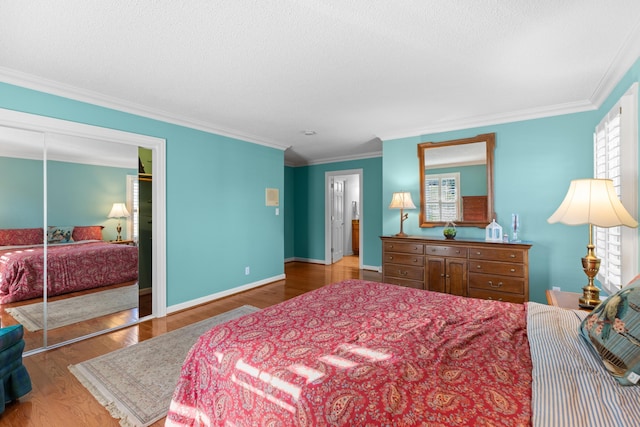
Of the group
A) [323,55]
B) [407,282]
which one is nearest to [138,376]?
[323,55]

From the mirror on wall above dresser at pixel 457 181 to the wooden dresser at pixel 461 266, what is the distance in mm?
542

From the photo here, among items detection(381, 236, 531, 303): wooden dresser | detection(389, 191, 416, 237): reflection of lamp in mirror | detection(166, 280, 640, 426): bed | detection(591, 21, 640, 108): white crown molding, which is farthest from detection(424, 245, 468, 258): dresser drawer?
detection(591, 21, 640, 108): white crown molding

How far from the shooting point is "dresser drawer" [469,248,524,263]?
3.17m

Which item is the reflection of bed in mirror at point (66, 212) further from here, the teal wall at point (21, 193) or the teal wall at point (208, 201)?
the teal wall at point (208, 201)

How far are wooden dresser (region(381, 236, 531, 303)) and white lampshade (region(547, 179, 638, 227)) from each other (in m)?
1.39

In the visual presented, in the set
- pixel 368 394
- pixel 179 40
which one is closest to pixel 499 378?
pixel 368 394

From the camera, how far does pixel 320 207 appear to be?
6.89m

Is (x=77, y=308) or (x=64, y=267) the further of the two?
(x=77, y=308)

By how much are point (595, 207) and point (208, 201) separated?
3.94 m

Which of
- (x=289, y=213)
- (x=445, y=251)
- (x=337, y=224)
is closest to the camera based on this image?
(x=445, y=251)

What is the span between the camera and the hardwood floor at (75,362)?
182 centimetres

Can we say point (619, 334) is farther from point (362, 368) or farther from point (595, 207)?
point (595, 207)

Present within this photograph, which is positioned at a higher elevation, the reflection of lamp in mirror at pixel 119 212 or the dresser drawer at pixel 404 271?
the reflection of lamp in mirror at pixel 119 212

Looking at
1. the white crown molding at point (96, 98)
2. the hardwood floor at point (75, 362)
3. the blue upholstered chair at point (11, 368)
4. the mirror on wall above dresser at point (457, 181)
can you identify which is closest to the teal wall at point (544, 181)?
the mirror on wall above dresser at point (457, 181)
